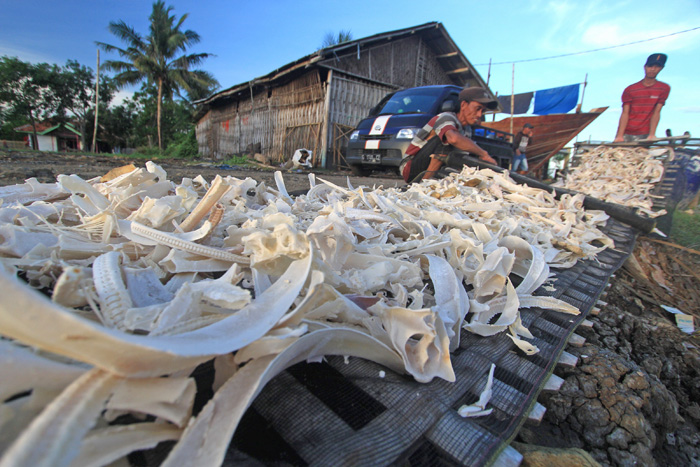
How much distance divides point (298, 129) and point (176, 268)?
34.5 ft

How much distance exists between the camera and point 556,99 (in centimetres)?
1439

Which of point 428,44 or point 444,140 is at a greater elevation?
point 428,44

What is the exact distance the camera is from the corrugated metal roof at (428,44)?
30.3ft

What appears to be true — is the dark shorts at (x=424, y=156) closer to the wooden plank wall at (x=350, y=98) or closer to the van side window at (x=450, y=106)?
the van side window at (x=450, y=106)

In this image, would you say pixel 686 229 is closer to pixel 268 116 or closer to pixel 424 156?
pixel 424 156

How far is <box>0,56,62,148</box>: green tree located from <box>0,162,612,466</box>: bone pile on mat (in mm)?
38815

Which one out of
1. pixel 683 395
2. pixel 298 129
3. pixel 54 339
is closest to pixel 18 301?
pixel 54 339

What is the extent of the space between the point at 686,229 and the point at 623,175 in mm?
938

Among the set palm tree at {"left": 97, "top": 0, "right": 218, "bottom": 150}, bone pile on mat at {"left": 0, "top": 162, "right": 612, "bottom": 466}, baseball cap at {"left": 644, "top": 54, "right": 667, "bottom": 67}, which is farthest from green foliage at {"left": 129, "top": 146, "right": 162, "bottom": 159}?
baseball cap at {"left": 644, "top": 54, "right": 667, "bottom": 67}

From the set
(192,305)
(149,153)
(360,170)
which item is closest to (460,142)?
(360,170)

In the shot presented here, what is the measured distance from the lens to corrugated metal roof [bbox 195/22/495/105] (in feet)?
30.3

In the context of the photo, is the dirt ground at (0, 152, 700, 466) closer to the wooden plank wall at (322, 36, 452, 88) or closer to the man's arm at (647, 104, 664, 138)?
the man's arm at (647, 104, 664, 138)

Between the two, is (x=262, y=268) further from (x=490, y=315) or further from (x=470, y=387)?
(x=490, y=315)

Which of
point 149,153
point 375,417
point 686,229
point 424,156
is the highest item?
point 149,153
